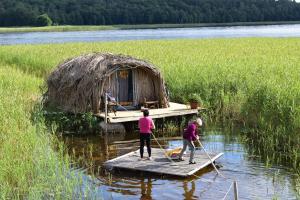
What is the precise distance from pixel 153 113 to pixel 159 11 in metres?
143

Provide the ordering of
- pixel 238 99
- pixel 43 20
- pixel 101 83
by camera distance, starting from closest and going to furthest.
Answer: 1. pixel 101 83
2. pixel 238 99
3. pixel 43 20

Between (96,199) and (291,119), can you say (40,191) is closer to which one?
(96,199)

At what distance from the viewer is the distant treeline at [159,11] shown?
513ft

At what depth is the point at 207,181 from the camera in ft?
41.5

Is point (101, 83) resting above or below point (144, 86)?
above

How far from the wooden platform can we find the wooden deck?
3776 millimetres

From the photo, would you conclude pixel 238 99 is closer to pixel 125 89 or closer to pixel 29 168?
pixel 125 89

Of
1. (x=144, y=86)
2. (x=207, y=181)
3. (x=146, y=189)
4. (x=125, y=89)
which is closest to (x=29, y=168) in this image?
(x=146, y=189)

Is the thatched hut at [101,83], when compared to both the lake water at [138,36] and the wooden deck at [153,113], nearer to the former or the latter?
the wooden deck at [153,113]

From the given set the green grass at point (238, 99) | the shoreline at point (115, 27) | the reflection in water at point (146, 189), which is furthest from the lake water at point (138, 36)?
the reflection in water at point (146, 189)

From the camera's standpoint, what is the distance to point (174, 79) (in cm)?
2292

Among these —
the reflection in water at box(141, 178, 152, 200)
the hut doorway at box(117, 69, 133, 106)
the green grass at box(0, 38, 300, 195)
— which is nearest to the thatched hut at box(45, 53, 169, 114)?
the hut doorway at box(117, 69, 133, 106)

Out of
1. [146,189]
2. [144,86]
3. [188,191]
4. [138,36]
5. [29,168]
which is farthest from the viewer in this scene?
[138,36]

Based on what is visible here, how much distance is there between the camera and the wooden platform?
12.9 m
